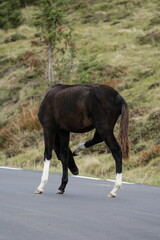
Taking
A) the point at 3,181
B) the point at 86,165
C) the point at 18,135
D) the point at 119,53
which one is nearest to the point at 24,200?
the point at 3,181

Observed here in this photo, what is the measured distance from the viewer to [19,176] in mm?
13203

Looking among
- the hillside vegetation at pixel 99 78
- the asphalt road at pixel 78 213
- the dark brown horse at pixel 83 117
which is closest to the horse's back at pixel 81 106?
the dark brown horse at pixel 83 117

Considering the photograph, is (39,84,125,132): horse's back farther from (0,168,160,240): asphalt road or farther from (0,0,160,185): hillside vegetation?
(0,0,160,185): hillside vegetation

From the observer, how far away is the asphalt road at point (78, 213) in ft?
20.0

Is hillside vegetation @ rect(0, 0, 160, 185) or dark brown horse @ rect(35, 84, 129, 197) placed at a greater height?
dark brown horse @ rect(35, 84, 129, 197)

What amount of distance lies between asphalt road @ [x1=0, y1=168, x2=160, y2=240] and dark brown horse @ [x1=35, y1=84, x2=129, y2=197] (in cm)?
54

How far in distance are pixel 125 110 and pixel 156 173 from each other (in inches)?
276

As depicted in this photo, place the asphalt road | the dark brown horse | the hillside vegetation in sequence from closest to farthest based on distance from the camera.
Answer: the asphalt road
the dark brown horse
the hillside vegetation

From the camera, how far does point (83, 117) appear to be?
32.6 ft

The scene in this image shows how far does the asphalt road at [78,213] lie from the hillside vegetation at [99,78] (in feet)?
13.6

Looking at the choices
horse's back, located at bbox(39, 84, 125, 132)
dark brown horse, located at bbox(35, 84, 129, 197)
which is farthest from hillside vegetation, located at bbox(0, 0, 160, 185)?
horse's back, located at bbox(39, 84, 125, 132)

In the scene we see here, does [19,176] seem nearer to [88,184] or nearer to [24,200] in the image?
[88,184]

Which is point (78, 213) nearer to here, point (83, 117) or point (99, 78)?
point (83, 117)

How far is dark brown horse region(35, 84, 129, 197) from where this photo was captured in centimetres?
973
